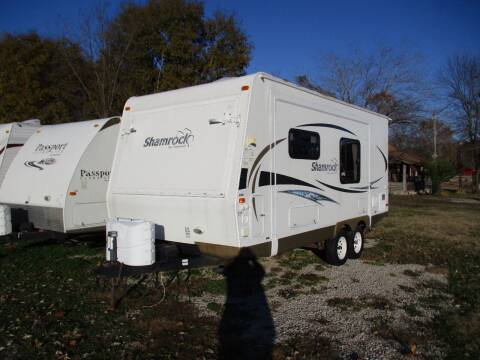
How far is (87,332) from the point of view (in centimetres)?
470

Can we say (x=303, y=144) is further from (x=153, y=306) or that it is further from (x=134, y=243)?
(x=153, y=306)

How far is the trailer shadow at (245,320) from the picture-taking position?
171 inches

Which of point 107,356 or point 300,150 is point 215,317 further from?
point 300,150

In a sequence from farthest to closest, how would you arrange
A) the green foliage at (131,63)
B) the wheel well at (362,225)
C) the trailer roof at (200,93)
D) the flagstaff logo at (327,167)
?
the green foliage at (131,63) → the wheel well at (362,225) → the flagstaff logo at (327,167) → the trailer roof at (200,93)

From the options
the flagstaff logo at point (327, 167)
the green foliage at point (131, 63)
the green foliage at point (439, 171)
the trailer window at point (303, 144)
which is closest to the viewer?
the trailer window at point (303, 144)

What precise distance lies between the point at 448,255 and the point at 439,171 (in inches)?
740

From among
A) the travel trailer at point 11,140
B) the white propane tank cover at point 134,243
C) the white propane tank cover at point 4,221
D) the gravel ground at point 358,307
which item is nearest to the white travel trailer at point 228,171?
the white propane tank cover at point 134,243

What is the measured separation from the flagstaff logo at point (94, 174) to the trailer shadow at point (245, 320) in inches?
120

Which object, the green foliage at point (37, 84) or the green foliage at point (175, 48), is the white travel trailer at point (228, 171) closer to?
the green foliage at point (175, 48)

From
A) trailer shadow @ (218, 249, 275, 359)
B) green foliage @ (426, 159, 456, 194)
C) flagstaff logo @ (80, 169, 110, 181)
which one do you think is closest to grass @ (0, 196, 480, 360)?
trailer shadow @ (218, 249, 275, 359)

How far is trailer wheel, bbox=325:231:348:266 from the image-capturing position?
24.5ft

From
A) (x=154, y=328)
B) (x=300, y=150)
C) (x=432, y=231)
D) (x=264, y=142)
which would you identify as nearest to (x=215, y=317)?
(x=154, y=328)

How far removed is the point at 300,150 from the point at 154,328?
3207 millimetres

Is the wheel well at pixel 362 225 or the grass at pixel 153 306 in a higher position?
the wheel well at pixel 362 225
